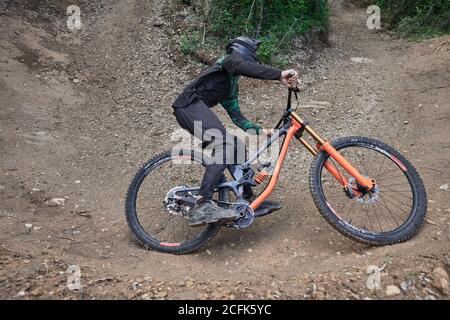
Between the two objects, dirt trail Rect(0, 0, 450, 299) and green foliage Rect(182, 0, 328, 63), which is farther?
green foliage Rect(182, 0, 328, 63)

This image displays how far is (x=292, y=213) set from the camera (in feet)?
16.6

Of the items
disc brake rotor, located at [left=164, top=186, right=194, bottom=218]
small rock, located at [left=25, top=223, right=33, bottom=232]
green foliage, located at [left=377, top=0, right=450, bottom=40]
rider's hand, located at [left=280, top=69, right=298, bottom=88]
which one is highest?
green foliage, located at [left=377, top=0, right=450, bottom=40]

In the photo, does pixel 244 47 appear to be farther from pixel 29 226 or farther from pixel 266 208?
pixel 29 226

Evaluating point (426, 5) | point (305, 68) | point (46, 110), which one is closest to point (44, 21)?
point (46, 110)

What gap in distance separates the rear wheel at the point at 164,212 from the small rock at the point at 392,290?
73.1 inches

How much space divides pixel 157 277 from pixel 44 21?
928 cm

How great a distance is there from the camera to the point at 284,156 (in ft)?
14.4

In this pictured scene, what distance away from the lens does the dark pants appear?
13.7ft

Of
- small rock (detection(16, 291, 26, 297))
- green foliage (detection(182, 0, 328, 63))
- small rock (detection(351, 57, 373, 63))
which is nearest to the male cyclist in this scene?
small rock (detection(16, 291, 26, 297))

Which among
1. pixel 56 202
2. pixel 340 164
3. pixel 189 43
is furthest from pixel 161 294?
pixel 189 43

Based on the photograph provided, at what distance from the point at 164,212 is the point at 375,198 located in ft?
8.51

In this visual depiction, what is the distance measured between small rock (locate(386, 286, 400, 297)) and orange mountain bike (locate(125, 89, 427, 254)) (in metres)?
0.73

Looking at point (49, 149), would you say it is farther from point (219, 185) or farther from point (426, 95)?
point (426, 95)

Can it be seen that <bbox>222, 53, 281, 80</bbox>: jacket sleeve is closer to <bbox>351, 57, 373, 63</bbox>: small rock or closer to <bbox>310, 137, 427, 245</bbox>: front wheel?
<bbox>310, 137, 427, 245</bbox>: front wheel
